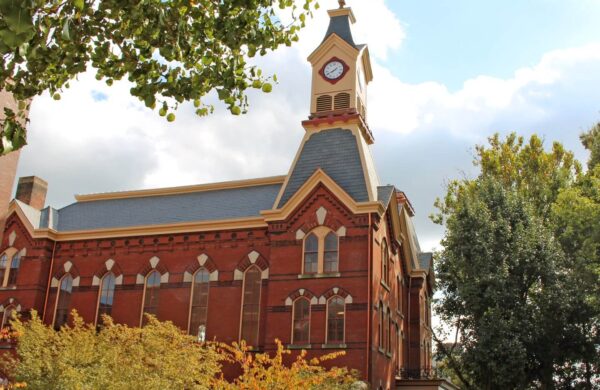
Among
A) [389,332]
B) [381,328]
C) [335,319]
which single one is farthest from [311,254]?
[389,332]

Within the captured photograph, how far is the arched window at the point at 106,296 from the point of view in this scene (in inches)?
1353

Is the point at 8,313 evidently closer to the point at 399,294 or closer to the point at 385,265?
the point at 385,265

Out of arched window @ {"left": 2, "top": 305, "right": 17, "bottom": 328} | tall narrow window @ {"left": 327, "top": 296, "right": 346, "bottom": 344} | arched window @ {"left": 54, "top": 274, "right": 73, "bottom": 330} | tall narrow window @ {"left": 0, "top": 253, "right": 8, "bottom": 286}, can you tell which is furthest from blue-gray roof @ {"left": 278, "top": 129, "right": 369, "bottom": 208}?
tall narrow window @ {"left": 0, "top": 253, "right": 8, "bottom": 286}

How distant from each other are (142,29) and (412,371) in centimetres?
2882

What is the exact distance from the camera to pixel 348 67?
35531 millimetres

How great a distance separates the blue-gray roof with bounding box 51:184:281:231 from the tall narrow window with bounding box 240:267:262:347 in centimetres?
312

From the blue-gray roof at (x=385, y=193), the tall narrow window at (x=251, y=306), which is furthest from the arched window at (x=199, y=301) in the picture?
the blue-gray roof at (x=385, y=193)

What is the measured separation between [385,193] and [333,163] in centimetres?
295

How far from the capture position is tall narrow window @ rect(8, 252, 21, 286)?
36.2 m

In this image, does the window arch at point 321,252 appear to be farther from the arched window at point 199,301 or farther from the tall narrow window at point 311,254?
the arched window at point 199,301

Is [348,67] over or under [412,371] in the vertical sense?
over

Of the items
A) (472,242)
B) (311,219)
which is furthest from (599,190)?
(311,219)

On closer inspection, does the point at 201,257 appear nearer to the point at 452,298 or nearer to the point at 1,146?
the point at 452,298

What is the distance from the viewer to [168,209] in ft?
120
